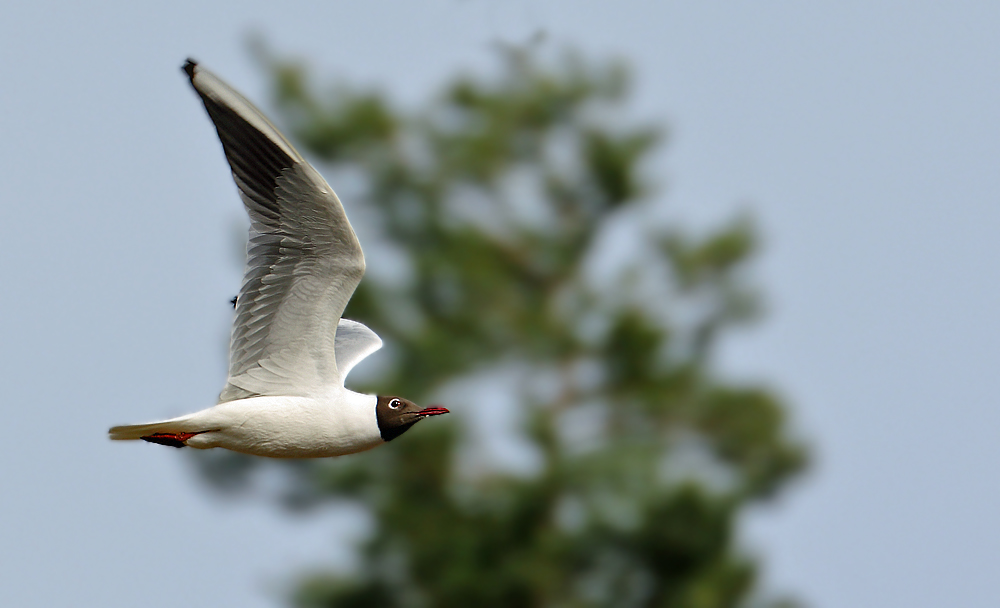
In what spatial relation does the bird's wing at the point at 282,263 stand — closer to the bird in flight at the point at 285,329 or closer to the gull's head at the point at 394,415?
the bird in flight at the point at 285,329

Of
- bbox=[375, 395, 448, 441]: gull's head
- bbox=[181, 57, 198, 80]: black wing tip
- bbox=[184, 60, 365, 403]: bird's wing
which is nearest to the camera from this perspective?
bbox=[181, 57, 198, 80]: black wing tip

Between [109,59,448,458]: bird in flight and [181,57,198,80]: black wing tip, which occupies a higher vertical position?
[181,57,198,80]: black wing tip

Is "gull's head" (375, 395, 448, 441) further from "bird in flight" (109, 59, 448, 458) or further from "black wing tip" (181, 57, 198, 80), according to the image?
"black wing tip" (181, 57, 198, 80)

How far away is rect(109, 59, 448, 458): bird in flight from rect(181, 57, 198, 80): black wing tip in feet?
0.63

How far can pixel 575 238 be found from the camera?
12867 mm

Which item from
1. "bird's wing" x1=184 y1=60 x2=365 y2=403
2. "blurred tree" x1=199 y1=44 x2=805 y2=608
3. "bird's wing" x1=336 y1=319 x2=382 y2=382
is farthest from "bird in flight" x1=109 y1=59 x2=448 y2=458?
"blurred tree" x1=199 y1=44 x2=805 y2=608

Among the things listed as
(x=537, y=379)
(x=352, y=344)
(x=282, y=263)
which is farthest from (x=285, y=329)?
(x=537, y=379)

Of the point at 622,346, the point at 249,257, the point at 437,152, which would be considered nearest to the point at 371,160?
the point at 437,152

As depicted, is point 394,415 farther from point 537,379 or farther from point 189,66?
point 537,379

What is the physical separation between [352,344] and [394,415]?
28.4 inches

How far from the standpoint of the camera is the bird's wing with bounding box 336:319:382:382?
15.2 feet

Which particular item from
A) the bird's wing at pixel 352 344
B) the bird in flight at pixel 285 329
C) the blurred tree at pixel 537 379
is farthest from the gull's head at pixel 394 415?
the blurred tree at pixel 537 379

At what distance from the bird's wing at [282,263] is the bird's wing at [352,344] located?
0.38 m

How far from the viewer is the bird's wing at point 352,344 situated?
4629 mm
